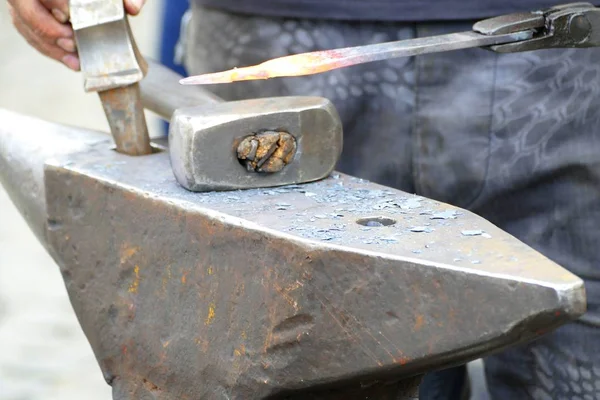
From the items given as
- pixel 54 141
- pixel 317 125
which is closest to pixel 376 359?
pixel 317 125

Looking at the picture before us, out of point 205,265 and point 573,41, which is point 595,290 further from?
point 205,265

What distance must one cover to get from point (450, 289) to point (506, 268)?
1.9 inches

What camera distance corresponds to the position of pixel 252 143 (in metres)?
1.02

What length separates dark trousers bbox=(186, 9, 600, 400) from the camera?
121cm

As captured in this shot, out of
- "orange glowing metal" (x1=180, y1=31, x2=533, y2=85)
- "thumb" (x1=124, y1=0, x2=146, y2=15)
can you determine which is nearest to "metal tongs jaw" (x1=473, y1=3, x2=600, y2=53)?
"orange glowing metal" (x1=180, y1=31, x2=533, y2=85)

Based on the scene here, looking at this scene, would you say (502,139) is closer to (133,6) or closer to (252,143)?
(252,143)

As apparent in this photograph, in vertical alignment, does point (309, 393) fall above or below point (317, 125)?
below

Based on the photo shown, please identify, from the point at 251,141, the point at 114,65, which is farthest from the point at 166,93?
the point at 251,141

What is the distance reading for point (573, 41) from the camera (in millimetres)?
1023

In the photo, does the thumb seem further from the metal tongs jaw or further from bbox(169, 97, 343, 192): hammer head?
the metal tongs jaw

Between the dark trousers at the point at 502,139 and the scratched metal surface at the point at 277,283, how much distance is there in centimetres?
22

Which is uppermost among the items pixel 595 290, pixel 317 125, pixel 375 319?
pixel 317 125

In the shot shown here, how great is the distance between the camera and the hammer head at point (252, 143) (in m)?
1.01

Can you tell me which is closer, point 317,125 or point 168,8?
point 317,125
